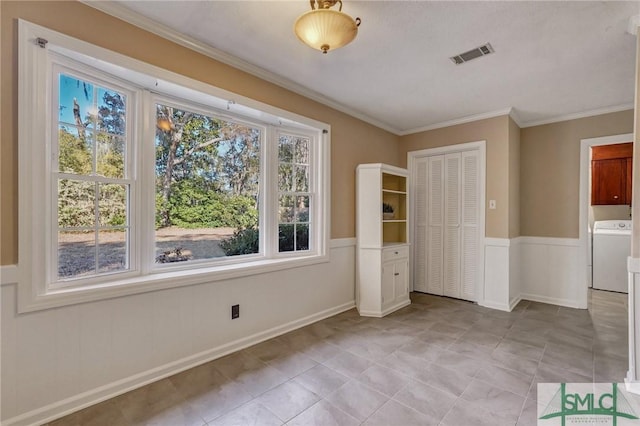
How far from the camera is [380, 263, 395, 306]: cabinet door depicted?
361 cm

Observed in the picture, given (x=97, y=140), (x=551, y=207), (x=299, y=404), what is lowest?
(x=299, y=404)

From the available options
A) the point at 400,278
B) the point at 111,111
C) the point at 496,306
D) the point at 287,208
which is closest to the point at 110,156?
the point at 111,111

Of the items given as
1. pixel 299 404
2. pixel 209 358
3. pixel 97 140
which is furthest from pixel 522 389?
pixel 97 140

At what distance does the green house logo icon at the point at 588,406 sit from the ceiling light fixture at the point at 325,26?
8.46 ft

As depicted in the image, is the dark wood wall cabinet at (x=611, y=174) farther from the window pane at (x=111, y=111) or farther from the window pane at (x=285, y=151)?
the window pane at (x=111, y=111)

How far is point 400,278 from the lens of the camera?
153 inches

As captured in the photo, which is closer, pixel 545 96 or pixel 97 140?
pixel 97 140

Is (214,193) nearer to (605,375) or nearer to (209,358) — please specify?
(209,358)

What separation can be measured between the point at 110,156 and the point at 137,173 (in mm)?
200

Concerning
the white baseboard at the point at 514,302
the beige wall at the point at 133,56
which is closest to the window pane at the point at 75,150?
the beige wall at the point at 133,56

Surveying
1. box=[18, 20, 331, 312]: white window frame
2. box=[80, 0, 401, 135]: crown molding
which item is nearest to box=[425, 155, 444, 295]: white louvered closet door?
box=[80, 0, 401, 135]: crown molding

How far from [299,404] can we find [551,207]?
164 inches

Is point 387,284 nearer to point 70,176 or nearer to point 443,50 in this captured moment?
point 443,50

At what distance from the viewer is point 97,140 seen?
2.08m
